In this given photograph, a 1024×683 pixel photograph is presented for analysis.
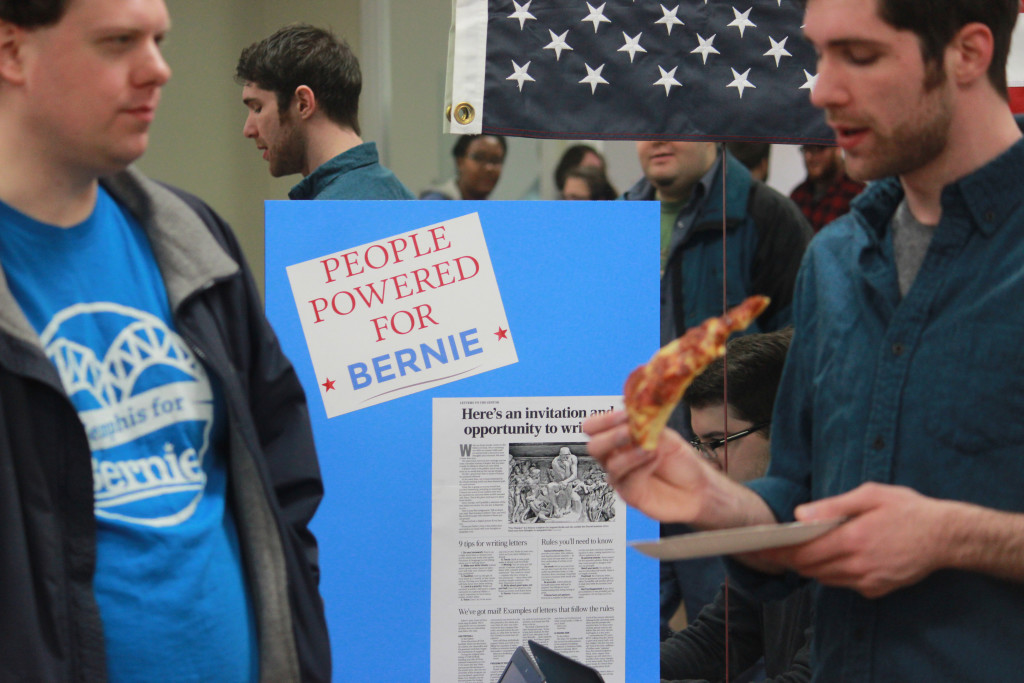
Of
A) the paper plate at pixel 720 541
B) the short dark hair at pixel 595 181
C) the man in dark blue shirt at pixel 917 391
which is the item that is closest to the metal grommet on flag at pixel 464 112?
the man in dark blue shirt at pixel 917 391

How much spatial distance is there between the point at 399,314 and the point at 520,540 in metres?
0.55

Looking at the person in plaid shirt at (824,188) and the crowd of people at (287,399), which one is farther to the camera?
the person in plaid shirt at (824,188)

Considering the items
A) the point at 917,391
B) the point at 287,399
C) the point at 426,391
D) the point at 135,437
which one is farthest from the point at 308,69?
the point at 917,391

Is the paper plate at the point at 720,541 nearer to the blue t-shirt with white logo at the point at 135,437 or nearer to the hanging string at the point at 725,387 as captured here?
the blue t-shirt with white logo at the point at 135,437

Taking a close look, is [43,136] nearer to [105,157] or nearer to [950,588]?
[105,157]

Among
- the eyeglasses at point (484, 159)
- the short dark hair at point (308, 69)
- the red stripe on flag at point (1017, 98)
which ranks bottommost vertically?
the red stripe on flag at point (1017, 98)

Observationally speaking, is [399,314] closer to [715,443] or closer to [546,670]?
[546,670]

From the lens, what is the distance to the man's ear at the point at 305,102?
2986mm

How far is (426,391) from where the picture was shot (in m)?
2.26

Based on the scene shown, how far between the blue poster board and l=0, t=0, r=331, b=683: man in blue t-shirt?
2.54 ft

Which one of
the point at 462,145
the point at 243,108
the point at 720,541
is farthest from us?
the point at 462,145

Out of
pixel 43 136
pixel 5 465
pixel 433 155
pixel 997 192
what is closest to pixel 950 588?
pixel 997 192

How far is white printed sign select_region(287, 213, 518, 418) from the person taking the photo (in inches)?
87.8

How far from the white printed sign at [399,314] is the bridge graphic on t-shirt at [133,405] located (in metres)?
0.85
